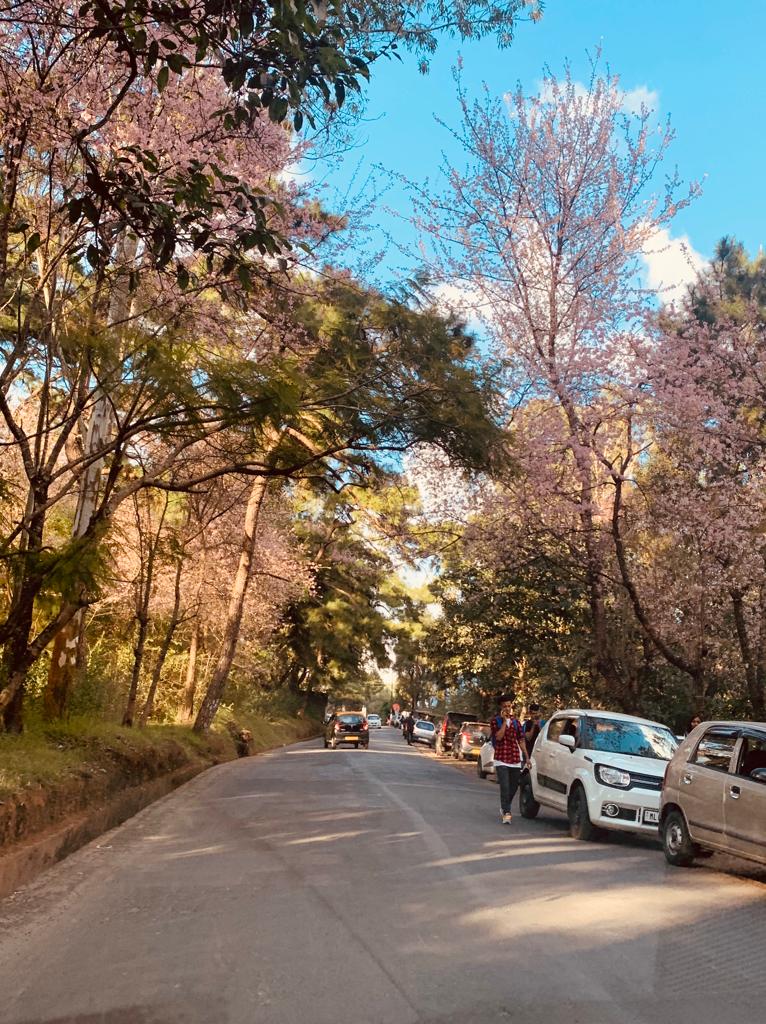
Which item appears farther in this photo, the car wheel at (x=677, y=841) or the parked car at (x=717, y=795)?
the car wheel at (x=677, y=841)

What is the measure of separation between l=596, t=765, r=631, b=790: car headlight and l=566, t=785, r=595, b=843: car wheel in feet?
1.09

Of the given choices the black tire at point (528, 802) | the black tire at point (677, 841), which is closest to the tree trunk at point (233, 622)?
the black tire at point (528, 802)

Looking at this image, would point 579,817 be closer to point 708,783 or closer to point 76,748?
point 708,783

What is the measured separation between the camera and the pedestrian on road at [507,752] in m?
14.0

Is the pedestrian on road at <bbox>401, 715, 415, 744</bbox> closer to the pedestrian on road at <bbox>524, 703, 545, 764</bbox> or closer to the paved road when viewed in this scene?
the pedestrian on road at <bbox>524, 703, 545, 764</bbox>

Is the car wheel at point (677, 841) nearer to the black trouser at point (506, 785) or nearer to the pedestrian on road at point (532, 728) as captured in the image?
the black trouser at point (506, 785)

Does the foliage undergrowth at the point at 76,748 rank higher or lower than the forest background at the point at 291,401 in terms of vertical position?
lower

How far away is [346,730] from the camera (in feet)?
133

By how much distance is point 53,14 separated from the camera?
8.45 m

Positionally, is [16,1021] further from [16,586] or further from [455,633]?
[455,633]

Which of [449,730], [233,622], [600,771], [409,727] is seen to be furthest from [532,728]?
[409,727]

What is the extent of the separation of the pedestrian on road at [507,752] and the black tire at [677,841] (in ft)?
11.4

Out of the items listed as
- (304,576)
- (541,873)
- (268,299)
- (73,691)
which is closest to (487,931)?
(541,873)

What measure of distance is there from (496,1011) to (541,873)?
14.8 ft
